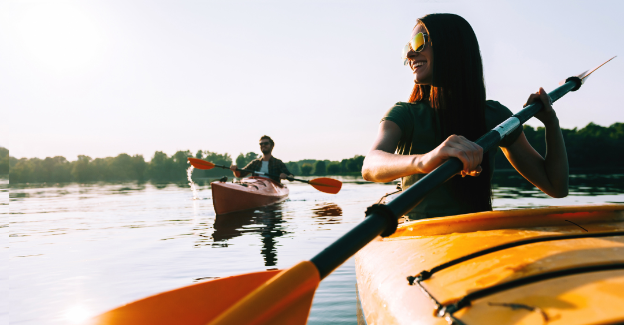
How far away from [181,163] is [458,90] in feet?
329

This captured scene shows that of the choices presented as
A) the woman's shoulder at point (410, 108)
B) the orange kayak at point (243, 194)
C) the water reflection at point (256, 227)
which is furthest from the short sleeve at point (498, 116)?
the orange kayak at point (243, 194)

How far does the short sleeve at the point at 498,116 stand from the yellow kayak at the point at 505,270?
2.25 feet

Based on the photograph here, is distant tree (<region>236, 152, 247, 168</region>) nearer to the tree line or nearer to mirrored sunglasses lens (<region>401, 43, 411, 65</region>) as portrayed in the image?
the tree line

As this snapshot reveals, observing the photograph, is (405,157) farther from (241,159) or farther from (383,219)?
(241,159)

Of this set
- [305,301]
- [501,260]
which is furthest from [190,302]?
[501,260]

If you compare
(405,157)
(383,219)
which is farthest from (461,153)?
(383,219)

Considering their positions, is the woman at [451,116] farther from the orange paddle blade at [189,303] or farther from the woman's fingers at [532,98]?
the orange paddle blade at [189,303]

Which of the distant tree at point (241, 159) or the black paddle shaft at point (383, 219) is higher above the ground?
the distant tree at point (241, 159)

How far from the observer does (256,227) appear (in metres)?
8.49

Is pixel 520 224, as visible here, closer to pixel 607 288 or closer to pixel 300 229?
pixel 607 288

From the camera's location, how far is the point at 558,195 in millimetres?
2373

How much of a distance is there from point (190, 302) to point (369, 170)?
3.30 feet

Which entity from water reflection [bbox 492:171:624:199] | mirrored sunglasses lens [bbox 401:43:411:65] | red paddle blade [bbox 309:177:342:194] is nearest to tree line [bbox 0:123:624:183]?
water reflection [bbox 492:171:624:199]

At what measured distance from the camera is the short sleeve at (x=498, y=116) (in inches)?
88.0
